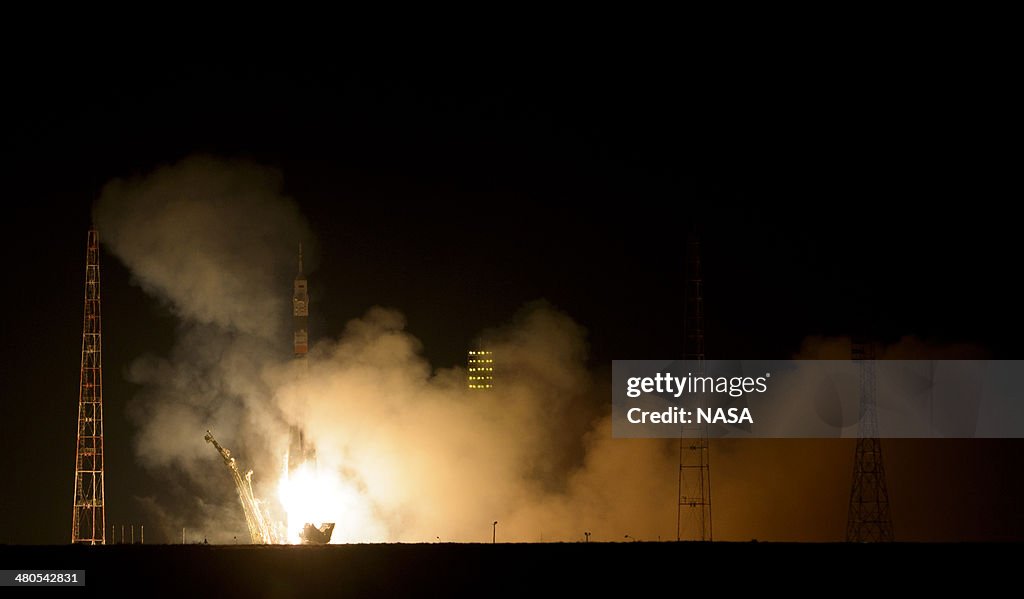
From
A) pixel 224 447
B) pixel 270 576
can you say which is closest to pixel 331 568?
pixel 270 576

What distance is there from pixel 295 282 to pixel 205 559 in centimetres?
1310

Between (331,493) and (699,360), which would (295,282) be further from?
(699,360)

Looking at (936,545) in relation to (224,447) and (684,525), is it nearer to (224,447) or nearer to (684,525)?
(684,525)

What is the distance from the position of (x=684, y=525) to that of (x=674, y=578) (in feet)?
56.1

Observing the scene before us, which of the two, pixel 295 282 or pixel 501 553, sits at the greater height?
pixel 295 282

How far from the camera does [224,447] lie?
8794 centimetres

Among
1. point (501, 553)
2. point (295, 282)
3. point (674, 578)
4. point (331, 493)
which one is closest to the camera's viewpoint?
point (674, 578)

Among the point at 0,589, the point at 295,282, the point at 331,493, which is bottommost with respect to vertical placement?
the point at 0,589

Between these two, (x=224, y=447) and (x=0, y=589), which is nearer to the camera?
(x=0, y=589)

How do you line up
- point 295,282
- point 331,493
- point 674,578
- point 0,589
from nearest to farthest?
point 0,589
point 674,578
point 295,282
point 331,493

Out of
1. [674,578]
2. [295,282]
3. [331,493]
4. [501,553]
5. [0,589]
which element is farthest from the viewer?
[331,493]

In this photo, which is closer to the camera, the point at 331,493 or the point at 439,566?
the point at 439,566

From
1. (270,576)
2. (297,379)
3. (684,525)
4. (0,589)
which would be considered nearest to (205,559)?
(270,576)

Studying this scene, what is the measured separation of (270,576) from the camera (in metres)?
69.4
